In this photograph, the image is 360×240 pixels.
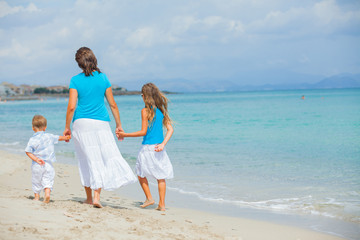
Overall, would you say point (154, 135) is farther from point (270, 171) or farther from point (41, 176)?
point (270, 171)

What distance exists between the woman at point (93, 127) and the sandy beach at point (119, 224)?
0.43 m

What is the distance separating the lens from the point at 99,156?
16.0ft

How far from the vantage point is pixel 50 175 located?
A: 16.5 feet

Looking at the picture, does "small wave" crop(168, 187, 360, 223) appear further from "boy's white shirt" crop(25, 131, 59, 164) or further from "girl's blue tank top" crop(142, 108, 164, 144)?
"boy's white shirt" crop(25, 131, 59, 164)

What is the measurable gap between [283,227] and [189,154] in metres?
7.06

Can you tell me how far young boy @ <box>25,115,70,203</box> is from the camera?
4922mm

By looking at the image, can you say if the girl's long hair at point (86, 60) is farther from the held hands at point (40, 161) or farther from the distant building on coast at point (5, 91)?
the distant building on coast at point (5, 91)

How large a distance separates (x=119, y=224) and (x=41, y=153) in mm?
1504

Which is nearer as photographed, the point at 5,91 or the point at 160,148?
the point at 160,148

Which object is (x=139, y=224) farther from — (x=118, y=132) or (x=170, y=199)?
(x=170, y=199)

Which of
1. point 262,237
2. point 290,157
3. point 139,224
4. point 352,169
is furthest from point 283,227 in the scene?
point 290,157

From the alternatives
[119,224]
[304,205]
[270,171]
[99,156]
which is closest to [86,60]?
[99,156]

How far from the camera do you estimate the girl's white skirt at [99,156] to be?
15.7 ft

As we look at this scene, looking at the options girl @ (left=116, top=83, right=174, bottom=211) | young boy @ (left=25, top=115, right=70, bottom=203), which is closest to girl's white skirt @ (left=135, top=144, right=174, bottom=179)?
girl @ (left=116, top=83, right=174, bottom=211)
